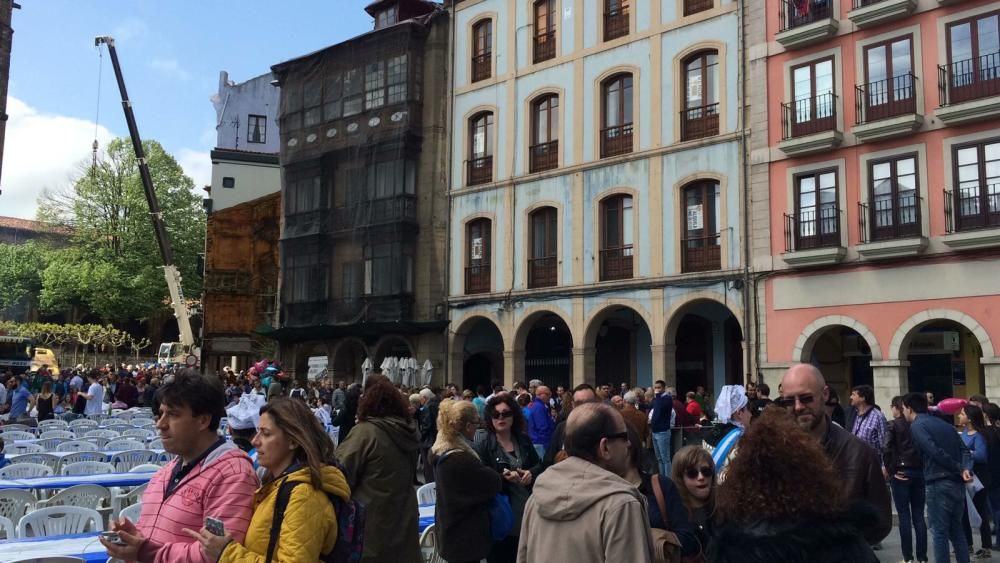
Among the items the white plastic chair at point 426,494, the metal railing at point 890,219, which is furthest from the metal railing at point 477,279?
the white plastic chair at point 426,494

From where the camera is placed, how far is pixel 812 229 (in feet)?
72.1

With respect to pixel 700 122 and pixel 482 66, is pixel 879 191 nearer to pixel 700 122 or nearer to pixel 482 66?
pixel 700 122

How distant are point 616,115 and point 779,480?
24449 millimetres

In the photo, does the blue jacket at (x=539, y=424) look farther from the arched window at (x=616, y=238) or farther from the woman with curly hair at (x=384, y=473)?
the arched window at (x=616, y=238)

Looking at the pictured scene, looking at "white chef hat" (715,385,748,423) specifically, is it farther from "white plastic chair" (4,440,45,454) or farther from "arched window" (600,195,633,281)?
"arched window" (600,195,633,281)

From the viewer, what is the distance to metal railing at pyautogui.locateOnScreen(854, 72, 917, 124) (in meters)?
20.4

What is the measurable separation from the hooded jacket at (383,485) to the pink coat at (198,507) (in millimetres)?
1843

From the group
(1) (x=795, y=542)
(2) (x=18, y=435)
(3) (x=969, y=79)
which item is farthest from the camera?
(3) (x=969, y=79)

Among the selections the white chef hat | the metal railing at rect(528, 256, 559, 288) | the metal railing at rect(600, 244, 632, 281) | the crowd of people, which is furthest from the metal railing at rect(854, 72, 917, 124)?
the crowd of people

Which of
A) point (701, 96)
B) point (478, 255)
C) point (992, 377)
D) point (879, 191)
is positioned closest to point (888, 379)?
point (992, 377)

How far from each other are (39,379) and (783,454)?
34161 millimetres

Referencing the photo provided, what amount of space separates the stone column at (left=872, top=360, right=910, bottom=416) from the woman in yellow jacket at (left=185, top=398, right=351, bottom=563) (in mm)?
19302

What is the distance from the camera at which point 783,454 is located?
320 cm

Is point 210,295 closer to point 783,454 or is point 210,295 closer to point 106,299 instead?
point 106,299
